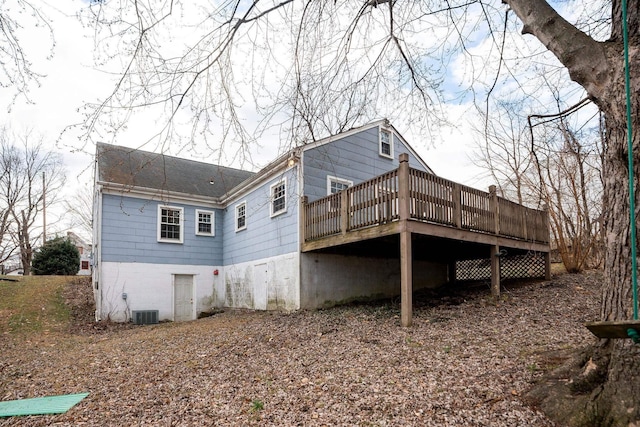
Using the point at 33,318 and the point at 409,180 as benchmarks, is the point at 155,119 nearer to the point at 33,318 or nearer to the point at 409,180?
the point at 409,180

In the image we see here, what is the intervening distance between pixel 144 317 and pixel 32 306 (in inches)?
140

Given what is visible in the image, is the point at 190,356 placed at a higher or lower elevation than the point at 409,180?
lower

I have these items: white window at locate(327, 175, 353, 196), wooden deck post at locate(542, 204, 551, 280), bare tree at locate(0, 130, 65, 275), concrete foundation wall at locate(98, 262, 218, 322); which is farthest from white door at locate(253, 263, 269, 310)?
bare tree at locate(0, 130, 65, 275)

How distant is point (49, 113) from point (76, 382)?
3909mm

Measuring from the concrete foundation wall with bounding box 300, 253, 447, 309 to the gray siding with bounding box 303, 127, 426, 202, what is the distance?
189 centimetres

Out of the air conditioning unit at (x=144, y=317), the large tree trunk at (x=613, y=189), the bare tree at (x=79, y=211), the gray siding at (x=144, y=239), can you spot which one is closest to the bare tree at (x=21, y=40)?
the large tree trunk at (x=613, y=189)

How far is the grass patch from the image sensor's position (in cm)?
1118

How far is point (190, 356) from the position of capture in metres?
6.77

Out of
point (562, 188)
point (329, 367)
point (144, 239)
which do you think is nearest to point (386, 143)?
point (562, 188)

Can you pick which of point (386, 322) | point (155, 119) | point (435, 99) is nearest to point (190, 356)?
point (386, 322)

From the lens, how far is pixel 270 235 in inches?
472

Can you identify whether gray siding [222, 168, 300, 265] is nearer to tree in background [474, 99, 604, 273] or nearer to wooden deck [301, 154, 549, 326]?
wooden deck [301, 154, 549, 326]

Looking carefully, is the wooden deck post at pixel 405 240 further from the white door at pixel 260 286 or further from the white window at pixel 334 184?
the white door at pixel 260 286

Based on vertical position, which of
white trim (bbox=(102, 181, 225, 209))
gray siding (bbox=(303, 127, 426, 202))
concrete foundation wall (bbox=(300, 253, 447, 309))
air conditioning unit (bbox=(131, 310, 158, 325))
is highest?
gray siding (bbox=(303, 127, 426, 202))
